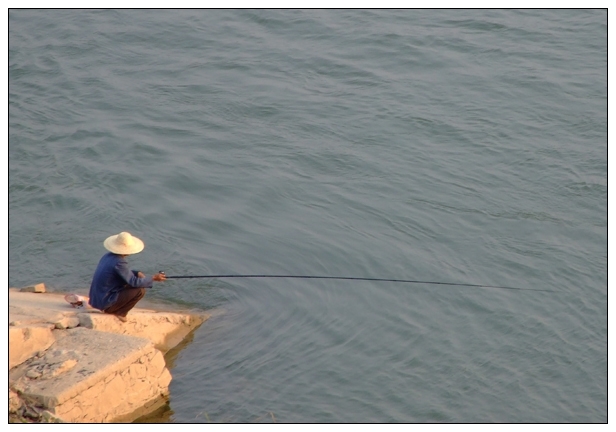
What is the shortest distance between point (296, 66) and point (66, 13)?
4.05 meters

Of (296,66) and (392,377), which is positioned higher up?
(296,66)

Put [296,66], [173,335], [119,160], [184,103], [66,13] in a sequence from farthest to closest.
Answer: [66,13]
[296,66]
[184,103]
[119,160]
[173,335]

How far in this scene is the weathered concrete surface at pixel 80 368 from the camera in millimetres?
5906

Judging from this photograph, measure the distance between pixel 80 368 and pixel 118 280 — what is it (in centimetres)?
105

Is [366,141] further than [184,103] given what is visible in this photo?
No

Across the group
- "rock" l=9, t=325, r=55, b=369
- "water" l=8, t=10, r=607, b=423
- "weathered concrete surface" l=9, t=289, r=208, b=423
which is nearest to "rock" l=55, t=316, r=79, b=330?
"weathered concrete surface" l=9, t=289, r=208, b=423

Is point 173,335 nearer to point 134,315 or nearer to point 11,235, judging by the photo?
point 134,315

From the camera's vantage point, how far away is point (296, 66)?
13188 mm

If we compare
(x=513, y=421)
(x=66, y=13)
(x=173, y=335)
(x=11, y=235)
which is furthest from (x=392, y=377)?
(x=66, y=13)

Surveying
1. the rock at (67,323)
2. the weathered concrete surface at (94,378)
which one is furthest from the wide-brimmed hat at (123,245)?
the weathered concrete surface at (94,378)

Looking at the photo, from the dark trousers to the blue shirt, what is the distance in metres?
0.03

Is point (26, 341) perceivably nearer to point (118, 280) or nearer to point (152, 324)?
point (118, 280)

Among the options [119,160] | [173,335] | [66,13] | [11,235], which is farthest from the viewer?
[66,13]

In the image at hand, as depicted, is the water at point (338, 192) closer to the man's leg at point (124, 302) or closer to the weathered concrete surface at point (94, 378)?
the weathered concrete surface at point (94, 378)
